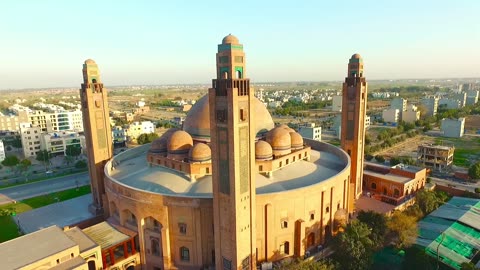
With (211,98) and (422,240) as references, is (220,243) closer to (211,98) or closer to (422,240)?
(211,98)

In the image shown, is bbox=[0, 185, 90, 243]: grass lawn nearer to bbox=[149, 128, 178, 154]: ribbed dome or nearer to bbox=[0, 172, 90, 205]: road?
bbox=[0, 172, 90, 205]: road

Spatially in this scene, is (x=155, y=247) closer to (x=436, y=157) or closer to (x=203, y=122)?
(x=203, y=122)

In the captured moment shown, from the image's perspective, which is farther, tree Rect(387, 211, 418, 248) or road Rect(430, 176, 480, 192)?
road Rect(430, 176, 480, 192)

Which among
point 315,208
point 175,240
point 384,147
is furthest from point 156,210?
point 384,147

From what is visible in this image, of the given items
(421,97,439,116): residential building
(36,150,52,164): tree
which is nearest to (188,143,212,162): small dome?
(36,150,52,164): tree

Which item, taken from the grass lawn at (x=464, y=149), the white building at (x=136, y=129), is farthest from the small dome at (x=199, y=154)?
the white building at (x=136, y=129)

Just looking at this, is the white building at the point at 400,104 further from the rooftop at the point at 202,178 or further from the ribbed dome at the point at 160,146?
the ribbed dome at the point at 160,146
